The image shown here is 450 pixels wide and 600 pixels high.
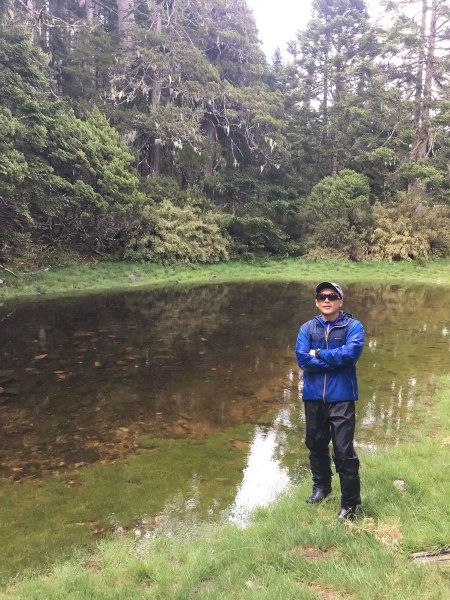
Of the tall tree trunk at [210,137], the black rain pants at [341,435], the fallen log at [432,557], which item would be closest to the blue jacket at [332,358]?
the black rain pants at [341,435]

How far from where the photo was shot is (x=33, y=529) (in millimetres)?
4449

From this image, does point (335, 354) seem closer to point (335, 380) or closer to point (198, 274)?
point (335, 380)

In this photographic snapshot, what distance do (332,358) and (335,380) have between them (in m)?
0.24

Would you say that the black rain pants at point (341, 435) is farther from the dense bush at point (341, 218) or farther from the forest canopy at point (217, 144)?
the dense bush at point (341, 218)

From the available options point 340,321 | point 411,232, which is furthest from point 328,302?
point 411,232

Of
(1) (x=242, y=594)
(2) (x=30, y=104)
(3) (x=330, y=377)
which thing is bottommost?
(1) (x=242, y=594)

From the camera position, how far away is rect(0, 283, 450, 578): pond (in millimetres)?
4781

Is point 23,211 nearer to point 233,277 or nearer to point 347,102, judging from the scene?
point 233,277

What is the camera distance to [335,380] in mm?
4047

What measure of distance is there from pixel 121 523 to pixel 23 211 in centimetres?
1616

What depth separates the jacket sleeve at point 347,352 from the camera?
12.8 ft

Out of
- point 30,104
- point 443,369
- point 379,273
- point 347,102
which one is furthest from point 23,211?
point 347,102

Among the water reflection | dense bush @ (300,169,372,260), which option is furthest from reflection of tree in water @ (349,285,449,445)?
dense bush @ (300,169,372,260)

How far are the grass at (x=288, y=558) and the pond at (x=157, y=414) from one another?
0.40 metres
